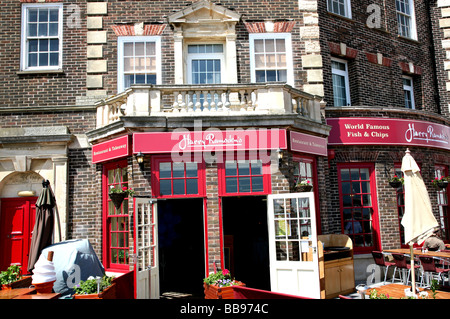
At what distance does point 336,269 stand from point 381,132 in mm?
4824

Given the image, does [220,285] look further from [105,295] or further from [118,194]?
[118,194]

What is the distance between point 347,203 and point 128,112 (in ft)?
22.7

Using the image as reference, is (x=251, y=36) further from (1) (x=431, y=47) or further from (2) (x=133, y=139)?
(1) (x=431, y=47)

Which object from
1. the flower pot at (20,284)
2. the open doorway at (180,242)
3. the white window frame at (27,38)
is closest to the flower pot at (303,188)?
the open doorway at (180,242)

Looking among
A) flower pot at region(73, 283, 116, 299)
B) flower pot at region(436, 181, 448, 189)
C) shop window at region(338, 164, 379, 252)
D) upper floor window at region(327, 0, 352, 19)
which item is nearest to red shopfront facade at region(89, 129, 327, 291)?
flower pot at region(73, 283, 116, 299)

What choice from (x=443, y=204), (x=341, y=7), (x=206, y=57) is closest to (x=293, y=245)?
(x=206, y=57)

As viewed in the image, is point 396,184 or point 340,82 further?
point 340,82

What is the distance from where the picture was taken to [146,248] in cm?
900

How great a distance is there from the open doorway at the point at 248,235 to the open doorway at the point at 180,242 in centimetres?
Answer: 100

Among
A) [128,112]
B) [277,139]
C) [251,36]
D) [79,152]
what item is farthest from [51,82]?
[277,139]

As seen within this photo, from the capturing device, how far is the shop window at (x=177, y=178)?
9781 mm

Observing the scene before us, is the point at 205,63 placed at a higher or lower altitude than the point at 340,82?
higher

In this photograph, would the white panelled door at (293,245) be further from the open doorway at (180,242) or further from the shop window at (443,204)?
the shop window at (443,204)

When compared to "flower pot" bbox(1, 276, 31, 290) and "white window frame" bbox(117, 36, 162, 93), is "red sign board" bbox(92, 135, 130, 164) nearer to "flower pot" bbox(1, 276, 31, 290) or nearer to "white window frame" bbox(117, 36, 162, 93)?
"white window frame" bbox(117, 36, 162, 93)
